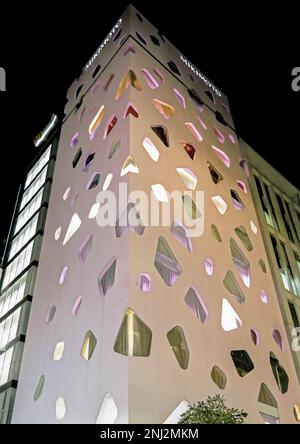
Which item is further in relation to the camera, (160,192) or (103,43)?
(103,43)

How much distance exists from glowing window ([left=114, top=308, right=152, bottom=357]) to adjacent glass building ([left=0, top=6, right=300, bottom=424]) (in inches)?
1.0

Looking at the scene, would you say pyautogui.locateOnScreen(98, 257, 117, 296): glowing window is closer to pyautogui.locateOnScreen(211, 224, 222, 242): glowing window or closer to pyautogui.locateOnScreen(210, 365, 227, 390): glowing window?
pyautogui.locateOnScreen(210, 365, 227, 390): glowing window

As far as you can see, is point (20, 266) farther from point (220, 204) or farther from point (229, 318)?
point (229, 318)

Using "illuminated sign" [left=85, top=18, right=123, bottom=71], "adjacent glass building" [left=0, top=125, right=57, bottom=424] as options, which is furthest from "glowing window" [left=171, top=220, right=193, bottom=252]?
"illuminated sign" [left=85, top=18, right=123, bottom=71]

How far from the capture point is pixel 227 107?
22797 mm

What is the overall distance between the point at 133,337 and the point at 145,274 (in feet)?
5.43

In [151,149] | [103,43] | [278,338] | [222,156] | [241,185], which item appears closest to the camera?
[151,149]

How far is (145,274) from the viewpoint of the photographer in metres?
10.2

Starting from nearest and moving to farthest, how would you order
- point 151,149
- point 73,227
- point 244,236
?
point 151,149 → point 73,227 → point 244,236

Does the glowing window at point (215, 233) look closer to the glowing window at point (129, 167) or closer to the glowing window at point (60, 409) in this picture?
the glowing window at point (129, 167)

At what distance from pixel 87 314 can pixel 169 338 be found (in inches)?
88.1

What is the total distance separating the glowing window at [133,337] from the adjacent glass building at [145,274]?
26mm

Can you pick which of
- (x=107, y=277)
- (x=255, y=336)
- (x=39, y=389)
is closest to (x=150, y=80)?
(x=107, y=277)

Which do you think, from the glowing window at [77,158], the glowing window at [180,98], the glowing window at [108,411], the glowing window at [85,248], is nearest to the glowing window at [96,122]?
the glowing window at [77,158]
